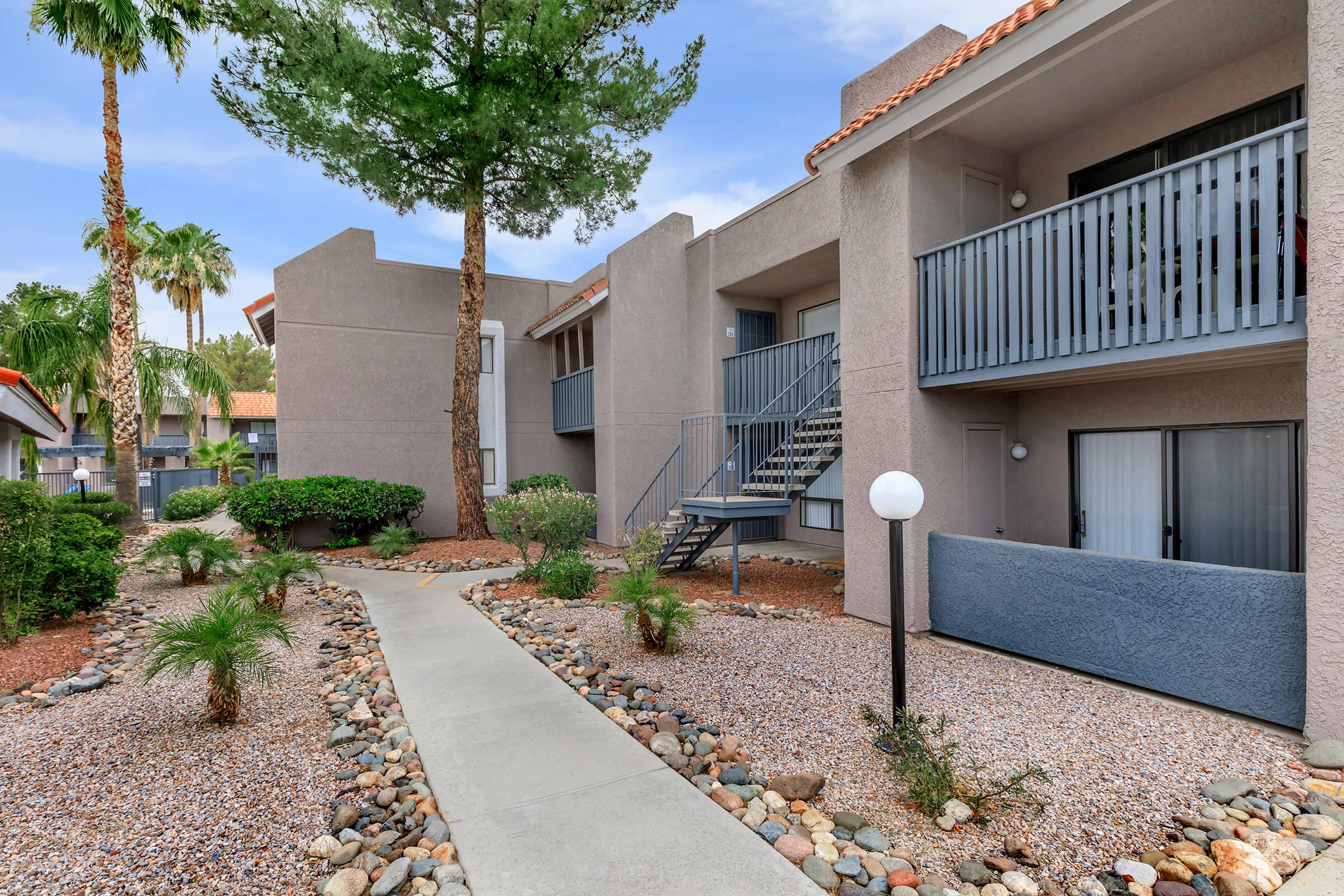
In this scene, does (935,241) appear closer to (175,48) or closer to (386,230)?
(386,230)

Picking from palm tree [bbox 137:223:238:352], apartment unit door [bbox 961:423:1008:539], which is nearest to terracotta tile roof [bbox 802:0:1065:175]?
apartment unit door [bbox 961:423:1008:539]

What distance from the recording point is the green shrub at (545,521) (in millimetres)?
8930

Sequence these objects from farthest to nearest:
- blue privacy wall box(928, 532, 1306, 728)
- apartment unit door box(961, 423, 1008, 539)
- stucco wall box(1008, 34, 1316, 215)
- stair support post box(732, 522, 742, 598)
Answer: stair support post box(732, 522, 742, 598)
apartment unit door box(961, 423, 1008, 539)
stucco wall box(1008, 34, 1316, 215)
blue privacy wall box(928, 532, 1306, 728)

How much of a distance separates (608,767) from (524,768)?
49 centimetres

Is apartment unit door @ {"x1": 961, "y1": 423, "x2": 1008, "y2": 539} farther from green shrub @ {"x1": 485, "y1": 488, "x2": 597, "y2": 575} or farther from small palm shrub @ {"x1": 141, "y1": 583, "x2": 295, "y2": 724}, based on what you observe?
small palm shrub @ {"x1": 141, "y1": 583, "x2": 295, "y2": 724}

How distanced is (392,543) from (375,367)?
13.5ft

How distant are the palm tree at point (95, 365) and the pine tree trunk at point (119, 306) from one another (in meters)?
0.12

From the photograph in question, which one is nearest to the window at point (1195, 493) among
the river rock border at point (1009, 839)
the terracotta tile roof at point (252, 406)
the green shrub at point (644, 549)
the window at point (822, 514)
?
the river rock border at point (1009, 839)

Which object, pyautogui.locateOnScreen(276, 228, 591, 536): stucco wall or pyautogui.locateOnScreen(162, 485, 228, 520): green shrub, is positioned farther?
pyautogui.locateOnScreen(162, 485, 228, 520): green shrub

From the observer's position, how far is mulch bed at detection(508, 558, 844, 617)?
7.86 meters

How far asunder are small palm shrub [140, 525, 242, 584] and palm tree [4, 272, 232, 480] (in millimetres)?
7058

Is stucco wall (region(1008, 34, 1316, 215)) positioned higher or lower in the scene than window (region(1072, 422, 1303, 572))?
higher

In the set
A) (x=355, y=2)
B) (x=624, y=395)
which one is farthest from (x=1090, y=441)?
(x=355, y=2)

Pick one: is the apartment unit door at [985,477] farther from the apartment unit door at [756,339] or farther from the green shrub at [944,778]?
the apartment unit door at [756,339]
